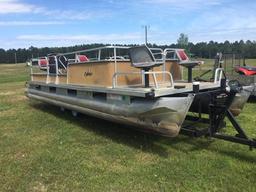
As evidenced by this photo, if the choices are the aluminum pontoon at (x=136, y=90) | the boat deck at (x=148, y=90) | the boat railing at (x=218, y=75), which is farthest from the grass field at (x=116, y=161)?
the boat railing at (x=218, y=75)

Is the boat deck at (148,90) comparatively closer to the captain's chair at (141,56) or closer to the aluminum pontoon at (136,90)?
the aluminum pontoon at (136,90)

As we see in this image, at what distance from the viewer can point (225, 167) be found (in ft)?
14.4

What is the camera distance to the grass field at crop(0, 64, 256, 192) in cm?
403

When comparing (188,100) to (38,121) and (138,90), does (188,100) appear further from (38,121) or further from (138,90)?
(38,121)

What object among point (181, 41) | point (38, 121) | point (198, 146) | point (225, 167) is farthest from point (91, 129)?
point (181, 41)

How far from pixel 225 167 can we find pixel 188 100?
1067 mm

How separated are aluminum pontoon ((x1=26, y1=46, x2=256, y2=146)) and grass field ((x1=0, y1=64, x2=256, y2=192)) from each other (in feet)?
1.49

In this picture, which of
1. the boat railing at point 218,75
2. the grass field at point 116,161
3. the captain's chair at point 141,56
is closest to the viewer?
the grass field at point 116,161

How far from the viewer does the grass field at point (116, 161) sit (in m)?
4.03

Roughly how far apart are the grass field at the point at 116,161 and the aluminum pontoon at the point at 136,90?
455 mm

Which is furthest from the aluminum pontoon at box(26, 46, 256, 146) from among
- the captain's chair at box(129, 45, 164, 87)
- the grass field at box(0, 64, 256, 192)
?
the grass field at box(0, 64, 256, 192)

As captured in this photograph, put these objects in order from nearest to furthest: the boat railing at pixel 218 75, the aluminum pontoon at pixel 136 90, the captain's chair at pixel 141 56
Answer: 1. the aluminum pontoon at pixel 136 90
2. the captain's chair at pixel 141 56
3. the boat railing at pixel 218 75

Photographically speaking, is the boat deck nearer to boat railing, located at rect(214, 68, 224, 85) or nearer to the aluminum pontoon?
the aluminum pontoon

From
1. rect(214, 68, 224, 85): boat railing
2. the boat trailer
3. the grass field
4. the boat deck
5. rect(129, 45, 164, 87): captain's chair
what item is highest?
rect(129, 45, 164, 87): captain's chair
